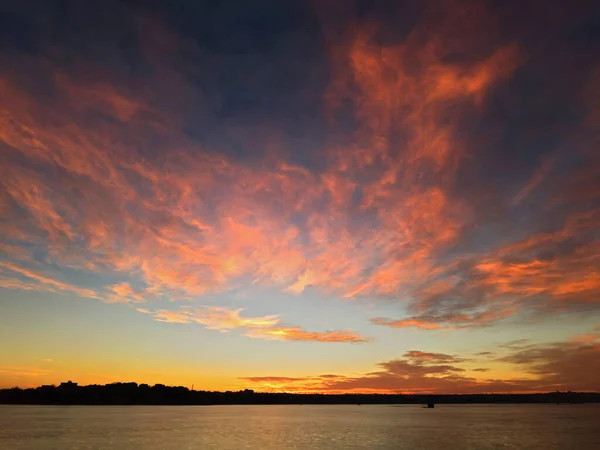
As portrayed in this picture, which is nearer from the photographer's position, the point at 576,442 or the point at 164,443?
the point at 164,443

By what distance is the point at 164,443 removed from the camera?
263 ft

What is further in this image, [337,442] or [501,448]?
[337,442]

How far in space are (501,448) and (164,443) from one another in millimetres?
53763

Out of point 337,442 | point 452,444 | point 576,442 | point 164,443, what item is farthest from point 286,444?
point 576,442

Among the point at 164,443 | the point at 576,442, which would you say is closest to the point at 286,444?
the point at 164,443

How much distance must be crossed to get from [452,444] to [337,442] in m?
19.1

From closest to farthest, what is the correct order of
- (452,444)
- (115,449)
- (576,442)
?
(115,449)
(452,444)
(576,442)

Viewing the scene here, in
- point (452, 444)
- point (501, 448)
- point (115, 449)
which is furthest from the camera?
point (452, 444)

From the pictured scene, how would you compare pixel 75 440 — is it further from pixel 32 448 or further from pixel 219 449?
pixel 219 449

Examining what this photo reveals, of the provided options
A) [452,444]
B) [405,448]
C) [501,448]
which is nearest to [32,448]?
[405,448]

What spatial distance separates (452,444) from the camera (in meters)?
79.9

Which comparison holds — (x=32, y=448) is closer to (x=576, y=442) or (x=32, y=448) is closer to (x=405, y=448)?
(x=405, y=448)

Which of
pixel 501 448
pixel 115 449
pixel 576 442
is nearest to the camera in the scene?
pixel 115 449

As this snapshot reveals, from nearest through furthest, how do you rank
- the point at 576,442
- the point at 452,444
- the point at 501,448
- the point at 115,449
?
the point at 115,449 < the point at 501,448 < the point at 452,444 < the point at 576,442
